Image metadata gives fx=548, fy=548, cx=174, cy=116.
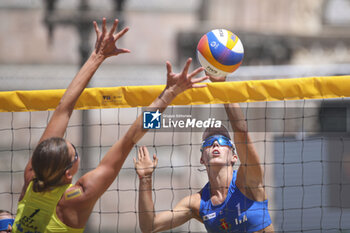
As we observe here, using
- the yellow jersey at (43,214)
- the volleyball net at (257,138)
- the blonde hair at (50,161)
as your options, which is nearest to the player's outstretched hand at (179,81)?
the blonde hair at (50,161)

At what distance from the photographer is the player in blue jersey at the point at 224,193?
404cm

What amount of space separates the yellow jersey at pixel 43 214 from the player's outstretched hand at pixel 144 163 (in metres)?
0.97

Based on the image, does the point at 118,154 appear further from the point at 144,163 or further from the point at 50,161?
the point at 144,163

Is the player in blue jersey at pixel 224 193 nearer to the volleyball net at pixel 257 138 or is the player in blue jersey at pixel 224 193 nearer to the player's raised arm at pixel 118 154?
the volleyball net at pixel 257 138

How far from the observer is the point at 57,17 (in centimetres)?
1212

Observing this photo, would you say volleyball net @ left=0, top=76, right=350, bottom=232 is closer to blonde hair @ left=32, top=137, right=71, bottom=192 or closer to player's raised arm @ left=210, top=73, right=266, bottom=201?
player's raised arm @ left=210, top=73, right=266, bottom=201

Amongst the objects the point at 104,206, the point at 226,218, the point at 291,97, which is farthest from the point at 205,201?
the point at 104,206

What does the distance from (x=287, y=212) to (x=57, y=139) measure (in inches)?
261

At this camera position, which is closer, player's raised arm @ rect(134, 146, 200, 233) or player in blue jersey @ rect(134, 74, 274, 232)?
player's raised arm @ rect(134, 146, 200, 233)

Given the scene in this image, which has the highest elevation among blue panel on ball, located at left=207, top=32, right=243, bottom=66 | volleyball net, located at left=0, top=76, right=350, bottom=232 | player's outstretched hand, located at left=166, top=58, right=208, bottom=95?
blue panel on ball, located at left=207, top=32, right=243, bottom=66

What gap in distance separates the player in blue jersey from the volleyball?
0.52 feet

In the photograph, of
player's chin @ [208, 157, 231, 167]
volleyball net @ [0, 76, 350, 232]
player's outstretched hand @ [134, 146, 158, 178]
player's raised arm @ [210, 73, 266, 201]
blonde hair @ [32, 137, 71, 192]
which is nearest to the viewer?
blonde hair @ [32, 137, 71, 192]

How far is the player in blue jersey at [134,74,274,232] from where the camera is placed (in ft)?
13.2

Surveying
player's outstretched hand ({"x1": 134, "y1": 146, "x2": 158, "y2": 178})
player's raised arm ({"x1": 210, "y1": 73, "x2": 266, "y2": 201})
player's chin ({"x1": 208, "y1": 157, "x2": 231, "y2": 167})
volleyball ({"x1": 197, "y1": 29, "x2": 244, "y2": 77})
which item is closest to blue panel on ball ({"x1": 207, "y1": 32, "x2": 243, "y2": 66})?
volleyball ({"x1": 197, "y1": 29, "x2": 244, "y2": 77})
